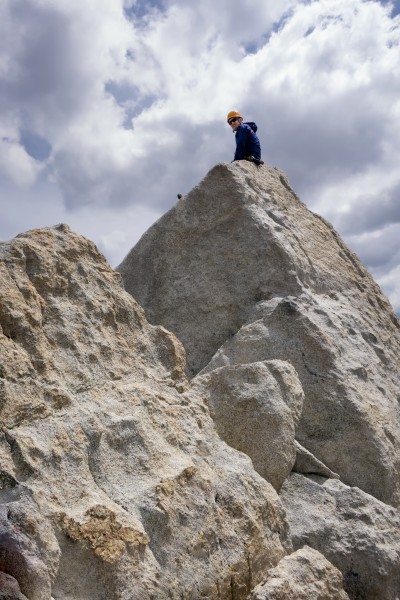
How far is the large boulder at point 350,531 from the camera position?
8805mm

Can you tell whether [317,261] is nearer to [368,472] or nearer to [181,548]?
[368,472]

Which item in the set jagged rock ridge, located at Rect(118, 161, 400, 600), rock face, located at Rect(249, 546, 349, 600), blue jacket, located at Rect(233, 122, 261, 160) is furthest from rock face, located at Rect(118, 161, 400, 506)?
rock face, located at Rect(249, 546, 349, 600)

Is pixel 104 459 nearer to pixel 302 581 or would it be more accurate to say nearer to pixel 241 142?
pixel 302 581

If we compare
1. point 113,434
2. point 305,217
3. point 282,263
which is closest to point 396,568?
point 113,434

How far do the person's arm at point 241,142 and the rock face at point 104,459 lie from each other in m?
6.48

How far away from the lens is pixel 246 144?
15133mm

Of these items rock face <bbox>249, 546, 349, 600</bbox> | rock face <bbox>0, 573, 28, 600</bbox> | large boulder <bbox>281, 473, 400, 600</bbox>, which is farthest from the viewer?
large boulder <bbox>281, 473, 400, 600</bbox>

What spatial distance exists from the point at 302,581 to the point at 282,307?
453 centimetres

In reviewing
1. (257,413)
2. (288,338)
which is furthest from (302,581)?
(288,338)

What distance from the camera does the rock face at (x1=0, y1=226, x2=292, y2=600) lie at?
6.25 meters

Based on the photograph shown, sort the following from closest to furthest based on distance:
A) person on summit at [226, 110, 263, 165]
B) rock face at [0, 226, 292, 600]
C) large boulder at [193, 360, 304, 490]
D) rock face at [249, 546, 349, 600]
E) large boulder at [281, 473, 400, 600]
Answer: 1. rock face at [0, 226, 292, 600]
2. rock face at [249, 546, 349, 600]
3. large boulder at [281, 473, 400, 600]
4. large boulder at [193, 360, 304, 490]
5. person on summit at [226, 110, 263, 165]

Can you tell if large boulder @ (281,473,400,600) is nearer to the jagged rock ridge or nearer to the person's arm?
the jagged rock ridge

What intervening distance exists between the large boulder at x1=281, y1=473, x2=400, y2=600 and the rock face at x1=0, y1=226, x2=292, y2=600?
26.3 inches

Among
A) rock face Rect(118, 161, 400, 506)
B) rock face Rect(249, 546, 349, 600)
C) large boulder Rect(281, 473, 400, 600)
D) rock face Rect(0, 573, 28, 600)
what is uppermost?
rock face Rect(118, 161, 400, 506)
